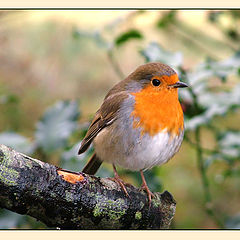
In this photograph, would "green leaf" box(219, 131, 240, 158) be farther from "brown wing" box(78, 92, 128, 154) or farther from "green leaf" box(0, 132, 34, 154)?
"green leaf" box(0, 132, 34, 154)

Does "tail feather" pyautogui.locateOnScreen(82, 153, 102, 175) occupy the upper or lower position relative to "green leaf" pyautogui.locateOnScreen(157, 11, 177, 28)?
lower

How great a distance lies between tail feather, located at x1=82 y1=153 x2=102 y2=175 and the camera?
2217mm

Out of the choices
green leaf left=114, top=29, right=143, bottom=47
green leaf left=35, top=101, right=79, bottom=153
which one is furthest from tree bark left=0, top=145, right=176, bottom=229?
green leaf left=114, top=29, right=143, bottom=47

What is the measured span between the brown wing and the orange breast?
94 mm

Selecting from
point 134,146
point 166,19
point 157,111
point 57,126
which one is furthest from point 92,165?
point 166,19

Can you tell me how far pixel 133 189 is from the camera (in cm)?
196

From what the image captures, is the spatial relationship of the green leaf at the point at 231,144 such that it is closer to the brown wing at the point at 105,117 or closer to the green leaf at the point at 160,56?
the green leaf at the point at 160,56

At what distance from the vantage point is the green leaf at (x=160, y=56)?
2.22 metres

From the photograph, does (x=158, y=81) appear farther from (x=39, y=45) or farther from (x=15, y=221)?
(x=39, y=45)

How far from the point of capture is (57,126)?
224 cm

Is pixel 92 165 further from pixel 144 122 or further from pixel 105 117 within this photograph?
pixel 144 122

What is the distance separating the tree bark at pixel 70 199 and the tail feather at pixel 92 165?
320mm

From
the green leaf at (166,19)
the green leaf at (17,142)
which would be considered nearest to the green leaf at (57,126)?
the green leaf at (17,142)

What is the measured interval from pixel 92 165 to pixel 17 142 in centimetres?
38
